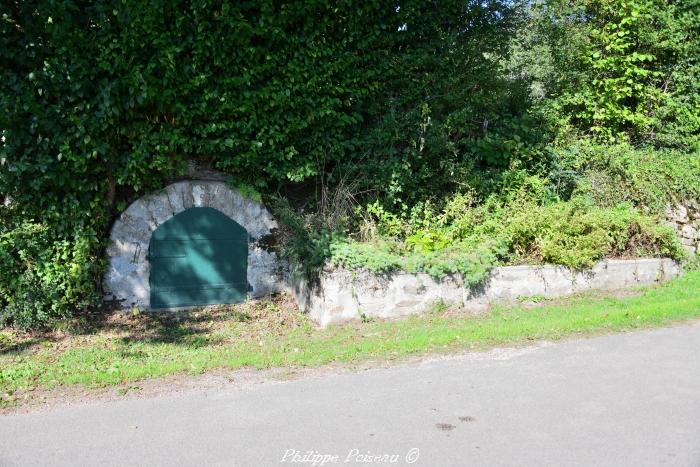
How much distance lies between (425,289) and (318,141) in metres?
3.01

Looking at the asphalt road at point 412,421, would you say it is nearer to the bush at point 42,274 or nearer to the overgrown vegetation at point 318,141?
the overgrown vegetation at point 318,141

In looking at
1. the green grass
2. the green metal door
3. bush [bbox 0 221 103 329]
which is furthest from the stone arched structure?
the green grass

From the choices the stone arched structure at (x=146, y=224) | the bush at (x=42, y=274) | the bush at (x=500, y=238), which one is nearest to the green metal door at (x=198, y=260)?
the stone arched structure at (x=146, y=224)

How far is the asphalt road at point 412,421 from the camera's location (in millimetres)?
4125

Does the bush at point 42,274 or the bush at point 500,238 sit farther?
the bush at point 500,238

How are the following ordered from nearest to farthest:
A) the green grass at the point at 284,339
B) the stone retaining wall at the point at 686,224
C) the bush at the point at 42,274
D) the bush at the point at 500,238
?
the green grass at the point at 284,339 → the bush at the point at 42,274 → the bush at the point at 500,238 → the stone retaining wall at the point at 686,224

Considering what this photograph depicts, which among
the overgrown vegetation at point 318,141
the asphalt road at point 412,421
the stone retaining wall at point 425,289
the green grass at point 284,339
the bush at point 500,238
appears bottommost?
Result: the asphalt road at point 412,421

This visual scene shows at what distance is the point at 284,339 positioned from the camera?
294 inches

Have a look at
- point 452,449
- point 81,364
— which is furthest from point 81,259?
point 452,449

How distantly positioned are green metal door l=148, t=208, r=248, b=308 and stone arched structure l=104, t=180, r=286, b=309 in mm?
90

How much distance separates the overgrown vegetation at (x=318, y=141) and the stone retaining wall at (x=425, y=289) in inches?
10.2

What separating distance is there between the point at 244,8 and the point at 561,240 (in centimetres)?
580

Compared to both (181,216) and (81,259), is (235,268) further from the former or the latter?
(81,259)

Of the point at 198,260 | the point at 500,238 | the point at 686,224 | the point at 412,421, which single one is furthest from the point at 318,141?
the point at 686,224
